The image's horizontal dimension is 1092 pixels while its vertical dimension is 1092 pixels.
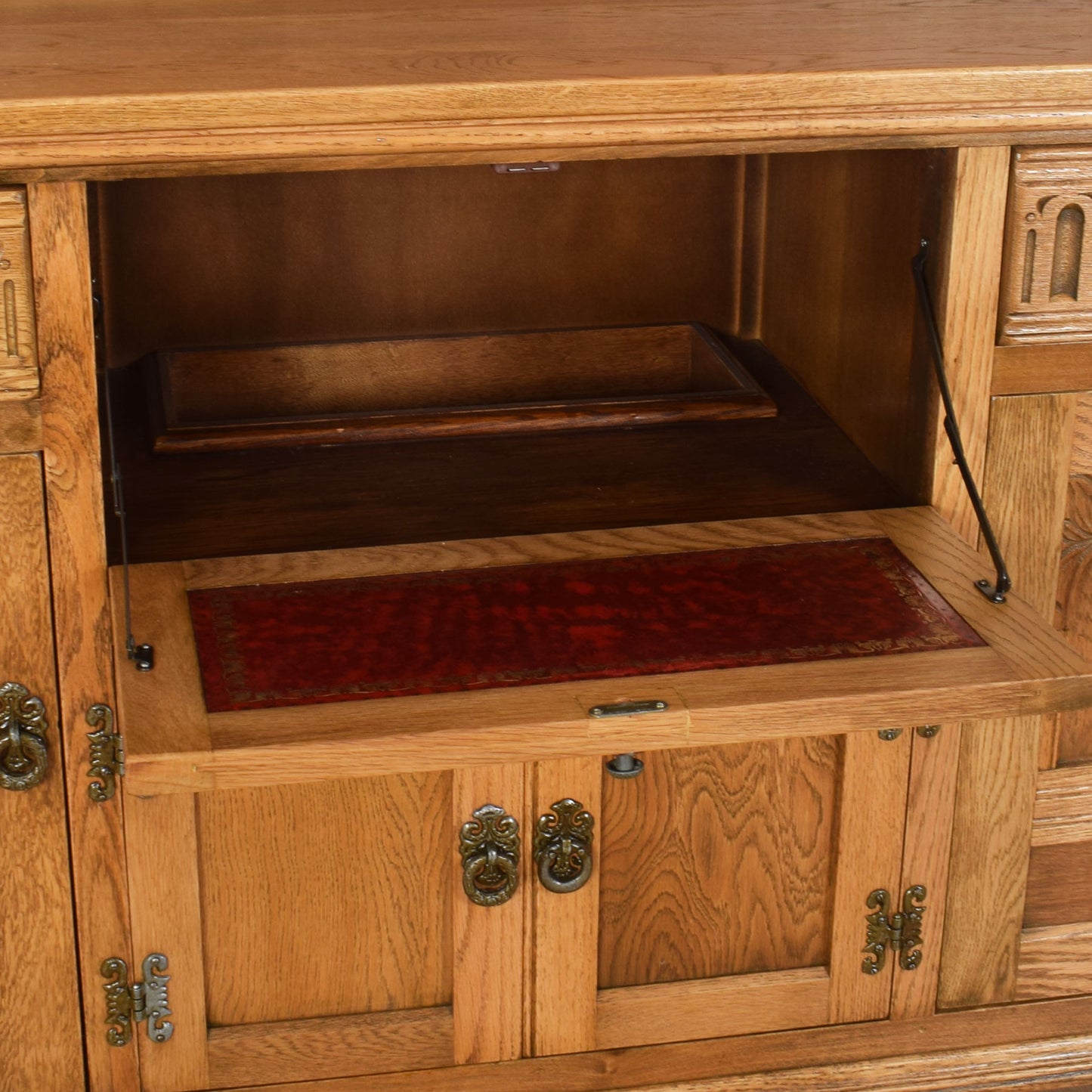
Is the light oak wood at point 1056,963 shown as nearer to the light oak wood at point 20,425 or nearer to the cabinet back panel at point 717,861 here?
the cabinet back panel at point 717,861

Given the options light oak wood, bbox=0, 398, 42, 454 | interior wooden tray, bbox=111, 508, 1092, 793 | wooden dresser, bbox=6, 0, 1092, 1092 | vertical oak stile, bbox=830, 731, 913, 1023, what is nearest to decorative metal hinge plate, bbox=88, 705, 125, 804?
wooden dresser, bbox=6, 0, 1092, 1092

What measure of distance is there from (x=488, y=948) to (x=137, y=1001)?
1.10 ft

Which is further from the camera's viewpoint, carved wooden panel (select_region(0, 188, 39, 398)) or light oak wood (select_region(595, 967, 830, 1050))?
light oak wood (select_region(595, 967, 830, 1050))

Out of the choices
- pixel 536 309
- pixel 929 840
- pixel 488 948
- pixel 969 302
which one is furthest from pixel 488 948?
pixel 536 309

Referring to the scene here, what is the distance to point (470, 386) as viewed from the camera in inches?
88.4

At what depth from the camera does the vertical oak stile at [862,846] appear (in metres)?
1.75

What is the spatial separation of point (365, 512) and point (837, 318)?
0.58 meters

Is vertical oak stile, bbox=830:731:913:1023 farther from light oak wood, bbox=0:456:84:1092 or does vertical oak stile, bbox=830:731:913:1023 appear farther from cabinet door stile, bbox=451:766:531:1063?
light oak wood, bbox=0:456:84:1092

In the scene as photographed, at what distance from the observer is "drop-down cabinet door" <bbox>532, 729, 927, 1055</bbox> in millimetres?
1728

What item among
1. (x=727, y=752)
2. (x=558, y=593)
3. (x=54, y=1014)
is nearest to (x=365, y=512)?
(x=558, y=593)

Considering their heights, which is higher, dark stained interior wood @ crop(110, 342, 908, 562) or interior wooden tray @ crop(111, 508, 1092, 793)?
dark stained interior wood @ crop(110, 342, 908, 562)

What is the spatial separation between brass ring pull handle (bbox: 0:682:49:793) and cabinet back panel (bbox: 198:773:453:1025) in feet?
0.51

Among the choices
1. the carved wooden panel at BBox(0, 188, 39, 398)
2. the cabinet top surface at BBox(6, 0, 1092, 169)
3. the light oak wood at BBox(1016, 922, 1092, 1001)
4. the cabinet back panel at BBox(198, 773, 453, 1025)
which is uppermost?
the cabinet top surface at BBox(6, 0, 1092, 169)

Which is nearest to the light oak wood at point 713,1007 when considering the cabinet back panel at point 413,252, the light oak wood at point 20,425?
the light oak wood at point 20,425
